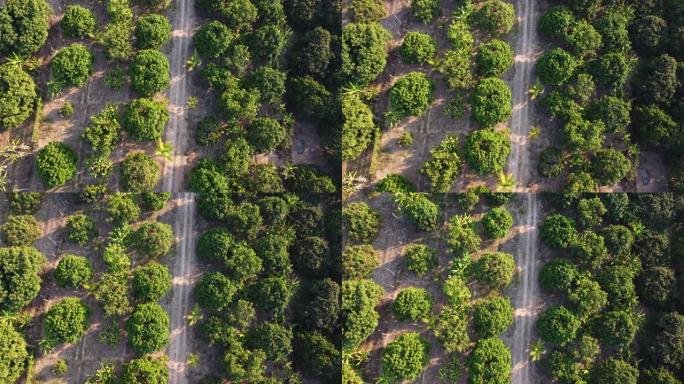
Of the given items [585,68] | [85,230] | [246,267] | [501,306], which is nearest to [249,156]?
[246,267]

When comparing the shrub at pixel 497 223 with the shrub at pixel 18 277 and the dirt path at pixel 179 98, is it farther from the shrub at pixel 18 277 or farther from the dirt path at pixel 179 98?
the shrub at pixel 18 277

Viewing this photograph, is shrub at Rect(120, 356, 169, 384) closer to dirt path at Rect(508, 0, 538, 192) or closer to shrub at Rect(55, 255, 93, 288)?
shrub at Rect(55, 255, 93, 288)

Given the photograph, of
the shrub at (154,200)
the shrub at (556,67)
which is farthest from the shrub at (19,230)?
the shrub at (556,67)

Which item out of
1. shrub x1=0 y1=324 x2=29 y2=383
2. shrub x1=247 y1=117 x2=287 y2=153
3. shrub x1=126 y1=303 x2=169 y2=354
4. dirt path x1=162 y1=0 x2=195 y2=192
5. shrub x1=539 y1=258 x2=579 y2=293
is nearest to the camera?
shrub x1=0 y1=324 x2=29 y2=383

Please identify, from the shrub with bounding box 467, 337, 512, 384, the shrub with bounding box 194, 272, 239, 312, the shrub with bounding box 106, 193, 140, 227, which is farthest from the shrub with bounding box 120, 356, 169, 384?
the shrub with bounding box 467, 337, 512, 384

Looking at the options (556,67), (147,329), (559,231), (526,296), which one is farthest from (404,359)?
(556,67)

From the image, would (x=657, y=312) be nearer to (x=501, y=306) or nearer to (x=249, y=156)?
(x=501, y=306)
